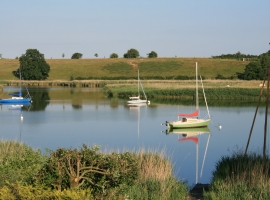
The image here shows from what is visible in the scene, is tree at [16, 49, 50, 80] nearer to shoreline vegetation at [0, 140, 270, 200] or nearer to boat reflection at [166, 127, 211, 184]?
boat reflection at [166, 127, 211, 184]

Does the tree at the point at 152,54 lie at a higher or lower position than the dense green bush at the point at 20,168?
higher

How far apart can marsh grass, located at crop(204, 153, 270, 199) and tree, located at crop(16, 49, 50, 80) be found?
80895mm

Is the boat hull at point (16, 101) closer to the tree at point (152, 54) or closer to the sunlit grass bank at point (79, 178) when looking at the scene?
the sunlit grass bank at point (79, 178)

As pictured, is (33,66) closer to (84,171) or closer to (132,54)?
(132,54)

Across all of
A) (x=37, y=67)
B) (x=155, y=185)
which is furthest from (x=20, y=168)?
(x=37, y=67)

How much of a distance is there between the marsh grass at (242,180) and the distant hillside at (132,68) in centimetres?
8048

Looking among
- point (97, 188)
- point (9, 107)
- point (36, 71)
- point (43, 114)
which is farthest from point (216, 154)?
point (36, 71)

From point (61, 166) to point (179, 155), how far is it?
12933 mm

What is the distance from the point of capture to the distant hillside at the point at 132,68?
9562 centimetres

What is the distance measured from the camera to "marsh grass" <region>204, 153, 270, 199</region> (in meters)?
8.81

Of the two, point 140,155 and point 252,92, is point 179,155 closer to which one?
point 140,155

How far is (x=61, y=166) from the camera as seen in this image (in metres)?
6.85

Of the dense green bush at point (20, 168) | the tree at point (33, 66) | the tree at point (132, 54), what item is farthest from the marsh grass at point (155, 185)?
the tree at point (132, 54)

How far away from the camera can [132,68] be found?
10331 centimetres
